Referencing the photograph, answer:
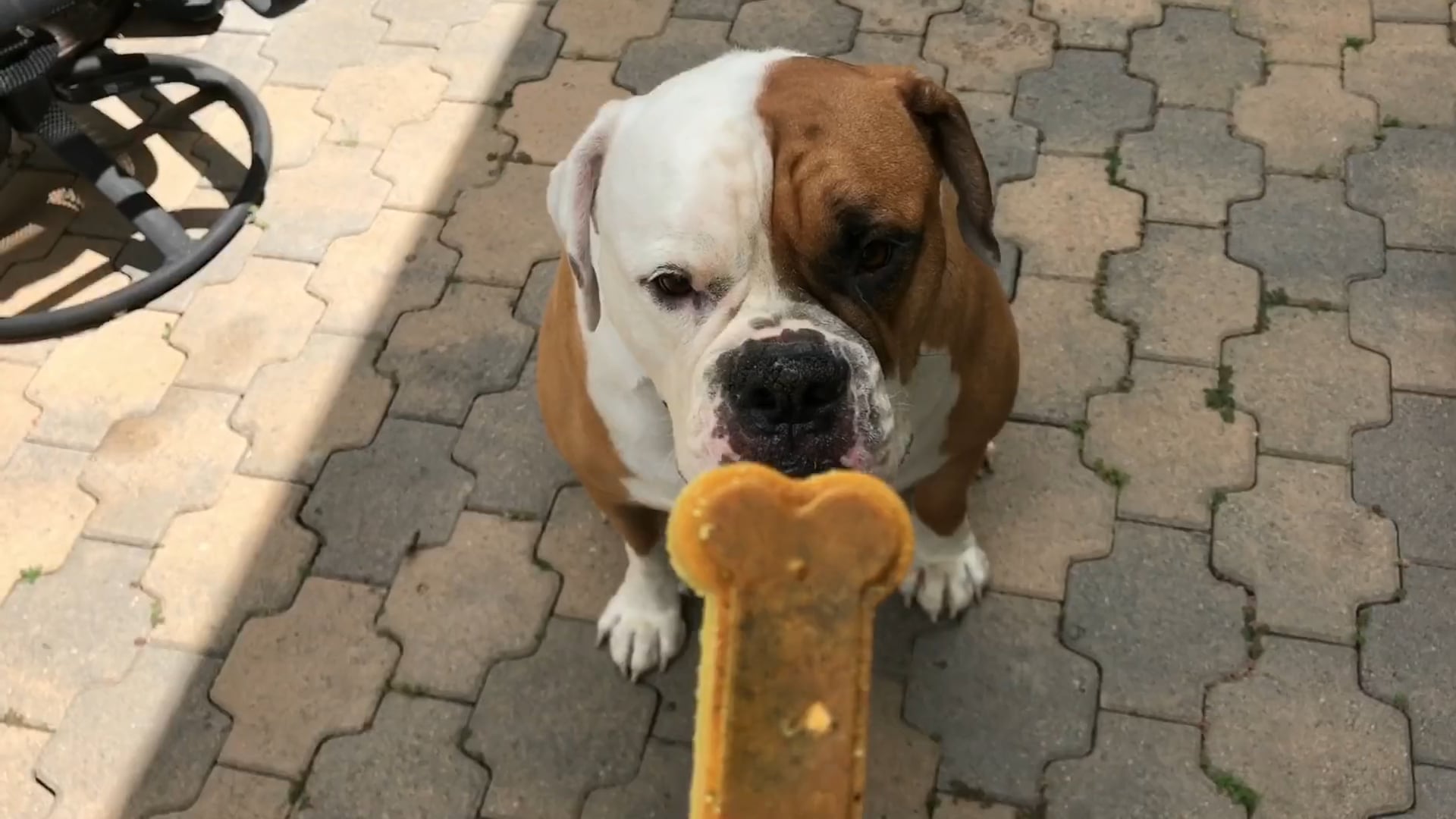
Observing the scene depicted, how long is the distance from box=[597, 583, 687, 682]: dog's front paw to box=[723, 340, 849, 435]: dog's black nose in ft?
2.86

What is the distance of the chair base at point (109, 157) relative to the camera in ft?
10.2

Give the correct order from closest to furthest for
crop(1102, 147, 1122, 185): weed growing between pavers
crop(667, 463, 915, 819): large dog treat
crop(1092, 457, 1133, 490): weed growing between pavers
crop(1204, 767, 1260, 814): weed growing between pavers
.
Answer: crop(667, 463, 915, 819): large dog treat
crop(1204, 767, 1260, 814): weed growing between pavers
crop(1092, 457, 1133, 490): weed growing between pavers
crop(1102, 147, 1122, 185): weed growing between pavers

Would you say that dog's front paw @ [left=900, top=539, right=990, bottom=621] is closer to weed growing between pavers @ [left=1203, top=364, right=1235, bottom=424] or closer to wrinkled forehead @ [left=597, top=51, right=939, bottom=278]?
weed growing between pavers @ [left=1203, top=364, right=1235, bottom=424]

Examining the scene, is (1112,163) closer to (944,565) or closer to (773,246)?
(944,565)

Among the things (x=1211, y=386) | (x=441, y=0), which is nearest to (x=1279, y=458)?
(x=1211, y=386)

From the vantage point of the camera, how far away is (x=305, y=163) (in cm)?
345

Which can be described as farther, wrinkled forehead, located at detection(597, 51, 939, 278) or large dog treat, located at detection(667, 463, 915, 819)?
wrinkled forehead, located at detection(597, 51, 939, 278)

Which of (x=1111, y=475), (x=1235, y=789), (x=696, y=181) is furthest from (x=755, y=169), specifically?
(x=1235, y=789)

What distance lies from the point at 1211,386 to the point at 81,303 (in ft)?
8.76

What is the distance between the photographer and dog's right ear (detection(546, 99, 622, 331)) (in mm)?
1821

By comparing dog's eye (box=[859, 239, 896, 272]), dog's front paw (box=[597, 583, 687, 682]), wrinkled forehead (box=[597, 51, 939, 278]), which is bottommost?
dog's front paw (box=[597, 583, 687, 682])

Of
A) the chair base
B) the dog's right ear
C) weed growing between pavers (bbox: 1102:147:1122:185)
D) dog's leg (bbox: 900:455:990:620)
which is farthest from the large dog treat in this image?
the chair base

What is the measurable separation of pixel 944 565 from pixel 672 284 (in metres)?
0.96

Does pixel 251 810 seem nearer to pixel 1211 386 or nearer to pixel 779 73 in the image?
pixel 779 73
